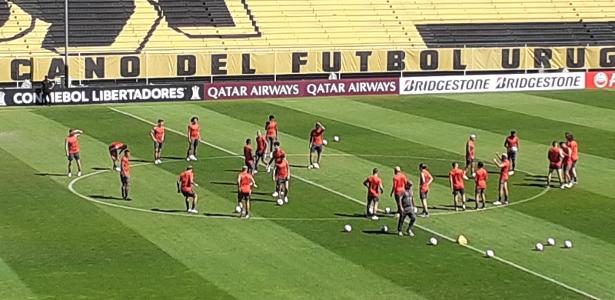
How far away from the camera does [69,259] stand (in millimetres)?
30281

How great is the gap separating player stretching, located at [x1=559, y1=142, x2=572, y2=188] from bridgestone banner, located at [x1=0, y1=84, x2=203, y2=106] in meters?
27.1

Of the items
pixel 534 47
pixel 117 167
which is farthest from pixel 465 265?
pixel 534 47

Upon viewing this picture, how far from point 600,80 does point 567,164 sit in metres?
33.0

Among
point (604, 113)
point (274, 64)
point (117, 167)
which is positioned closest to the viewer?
point (117, 167)

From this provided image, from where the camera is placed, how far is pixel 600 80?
72.0m

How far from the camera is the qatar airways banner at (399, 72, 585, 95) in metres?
67.8

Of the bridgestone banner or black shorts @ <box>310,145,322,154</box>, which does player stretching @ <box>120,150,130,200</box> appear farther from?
the bridgestone banner

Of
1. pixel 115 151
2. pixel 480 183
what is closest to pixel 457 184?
pixel 480 183

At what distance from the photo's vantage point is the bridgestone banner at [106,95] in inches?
2386

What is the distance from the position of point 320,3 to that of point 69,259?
52.4 meters

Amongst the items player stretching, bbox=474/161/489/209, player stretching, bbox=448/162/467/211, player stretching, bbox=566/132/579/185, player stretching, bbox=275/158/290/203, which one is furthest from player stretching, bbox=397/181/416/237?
player stretching, bbox=566/132/579/185

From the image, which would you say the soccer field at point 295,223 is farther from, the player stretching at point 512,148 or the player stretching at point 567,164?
the player stretching at point 567,164

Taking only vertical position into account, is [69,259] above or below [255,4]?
below

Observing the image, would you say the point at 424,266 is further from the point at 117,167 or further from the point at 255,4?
the point at 255,4
